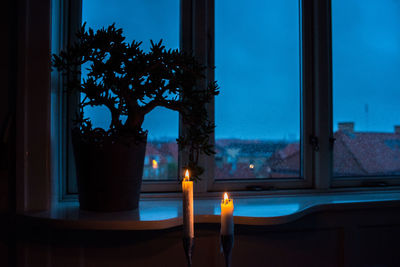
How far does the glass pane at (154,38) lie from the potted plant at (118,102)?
0.34 meters

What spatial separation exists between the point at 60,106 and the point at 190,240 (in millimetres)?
901

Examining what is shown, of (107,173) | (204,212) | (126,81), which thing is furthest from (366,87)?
(107,173)

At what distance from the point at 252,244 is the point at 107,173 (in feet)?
2.12

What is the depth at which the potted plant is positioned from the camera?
3.30 ft

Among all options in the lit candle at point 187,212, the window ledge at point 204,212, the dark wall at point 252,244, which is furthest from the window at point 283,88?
the lit candle at point 187,212

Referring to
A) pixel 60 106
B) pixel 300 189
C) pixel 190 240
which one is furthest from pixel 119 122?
pixel 300 189

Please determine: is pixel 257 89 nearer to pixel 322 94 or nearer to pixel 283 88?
pixel 283 88

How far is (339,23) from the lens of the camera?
1687mm

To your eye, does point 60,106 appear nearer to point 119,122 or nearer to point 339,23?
point 119,122

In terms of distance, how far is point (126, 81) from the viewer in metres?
1.02

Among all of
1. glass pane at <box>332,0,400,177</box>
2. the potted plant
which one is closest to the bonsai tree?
the potted plant

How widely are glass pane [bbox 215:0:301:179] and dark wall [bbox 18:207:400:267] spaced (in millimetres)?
328

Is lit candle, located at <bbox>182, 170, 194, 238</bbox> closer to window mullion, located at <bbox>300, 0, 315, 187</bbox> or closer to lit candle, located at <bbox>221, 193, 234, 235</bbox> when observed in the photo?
lit candle, located at <bbox>221, 193, 234, 235</bbox>

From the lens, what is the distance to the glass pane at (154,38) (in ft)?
4.58
